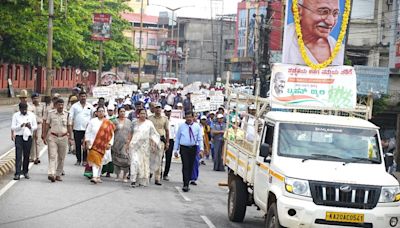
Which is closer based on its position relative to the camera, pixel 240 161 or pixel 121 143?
pixel 240 161

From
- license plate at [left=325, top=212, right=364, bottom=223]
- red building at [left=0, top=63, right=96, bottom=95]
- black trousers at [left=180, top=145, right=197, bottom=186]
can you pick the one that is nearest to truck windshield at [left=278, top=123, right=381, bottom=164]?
license plate at [left=325, top=212, right=364, bottom=223]

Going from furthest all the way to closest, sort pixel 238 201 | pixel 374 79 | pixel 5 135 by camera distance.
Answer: pixel 5 135
pixel 374 79
pixel 238 201

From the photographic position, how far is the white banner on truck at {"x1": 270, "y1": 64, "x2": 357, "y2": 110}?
13086 mm

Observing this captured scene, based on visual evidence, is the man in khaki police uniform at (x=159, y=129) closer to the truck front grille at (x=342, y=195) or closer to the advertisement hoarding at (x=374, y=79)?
the truck front grille at (x=342, y=195)

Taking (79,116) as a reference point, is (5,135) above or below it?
below

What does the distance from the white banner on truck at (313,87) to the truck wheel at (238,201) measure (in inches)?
57.6

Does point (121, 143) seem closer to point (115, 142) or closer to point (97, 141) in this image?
point (115, 142)

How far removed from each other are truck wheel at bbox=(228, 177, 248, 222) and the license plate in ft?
10.5

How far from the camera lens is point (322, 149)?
10.6 m

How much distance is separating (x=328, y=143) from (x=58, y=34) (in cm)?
5152

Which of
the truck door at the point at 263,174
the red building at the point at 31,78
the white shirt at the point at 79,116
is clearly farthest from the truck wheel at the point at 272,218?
the red building at the point at 31,78

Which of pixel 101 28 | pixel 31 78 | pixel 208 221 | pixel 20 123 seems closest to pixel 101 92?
pixel 20 123

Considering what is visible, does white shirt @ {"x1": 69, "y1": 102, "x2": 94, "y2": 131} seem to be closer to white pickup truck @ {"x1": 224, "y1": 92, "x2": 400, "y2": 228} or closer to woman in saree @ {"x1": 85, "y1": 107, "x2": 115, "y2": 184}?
woman in saree @ {"x1": 85, "y1": 107, "x2": 115, "y2": 184}

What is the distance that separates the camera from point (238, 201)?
1270 centimetres
